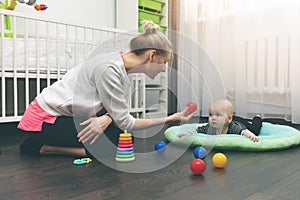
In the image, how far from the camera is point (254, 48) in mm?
2221

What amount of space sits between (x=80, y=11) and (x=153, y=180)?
1.86m

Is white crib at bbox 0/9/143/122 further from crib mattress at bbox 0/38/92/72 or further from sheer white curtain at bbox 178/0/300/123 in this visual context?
sheer white curtain at bbox 178/0/300/123

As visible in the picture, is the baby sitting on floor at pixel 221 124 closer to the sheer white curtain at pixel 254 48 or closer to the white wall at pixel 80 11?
the sheer white curtain at pixel 254 48

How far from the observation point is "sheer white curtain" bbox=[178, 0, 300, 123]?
204cm

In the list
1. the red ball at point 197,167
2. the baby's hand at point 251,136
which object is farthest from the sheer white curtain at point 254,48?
the red ball at point 197,167

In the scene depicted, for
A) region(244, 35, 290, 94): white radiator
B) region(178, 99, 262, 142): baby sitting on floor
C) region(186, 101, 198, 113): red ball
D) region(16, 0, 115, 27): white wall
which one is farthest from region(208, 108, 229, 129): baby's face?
region(16, 0, 115, 27): white wall

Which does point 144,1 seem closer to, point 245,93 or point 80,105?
point 245,93

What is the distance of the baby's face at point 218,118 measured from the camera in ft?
4.57

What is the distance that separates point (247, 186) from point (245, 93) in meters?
1.50

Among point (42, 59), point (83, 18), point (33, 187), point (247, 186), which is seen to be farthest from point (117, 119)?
→ point (83, 18)

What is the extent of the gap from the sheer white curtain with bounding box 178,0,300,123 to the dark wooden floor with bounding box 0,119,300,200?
0.80 metres

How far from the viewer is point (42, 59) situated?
1719 mm

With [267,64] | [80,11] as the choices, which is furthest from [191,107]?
[80,11]

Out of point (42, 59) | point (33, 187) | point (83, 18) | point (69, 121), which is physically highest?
point (83, 18)
